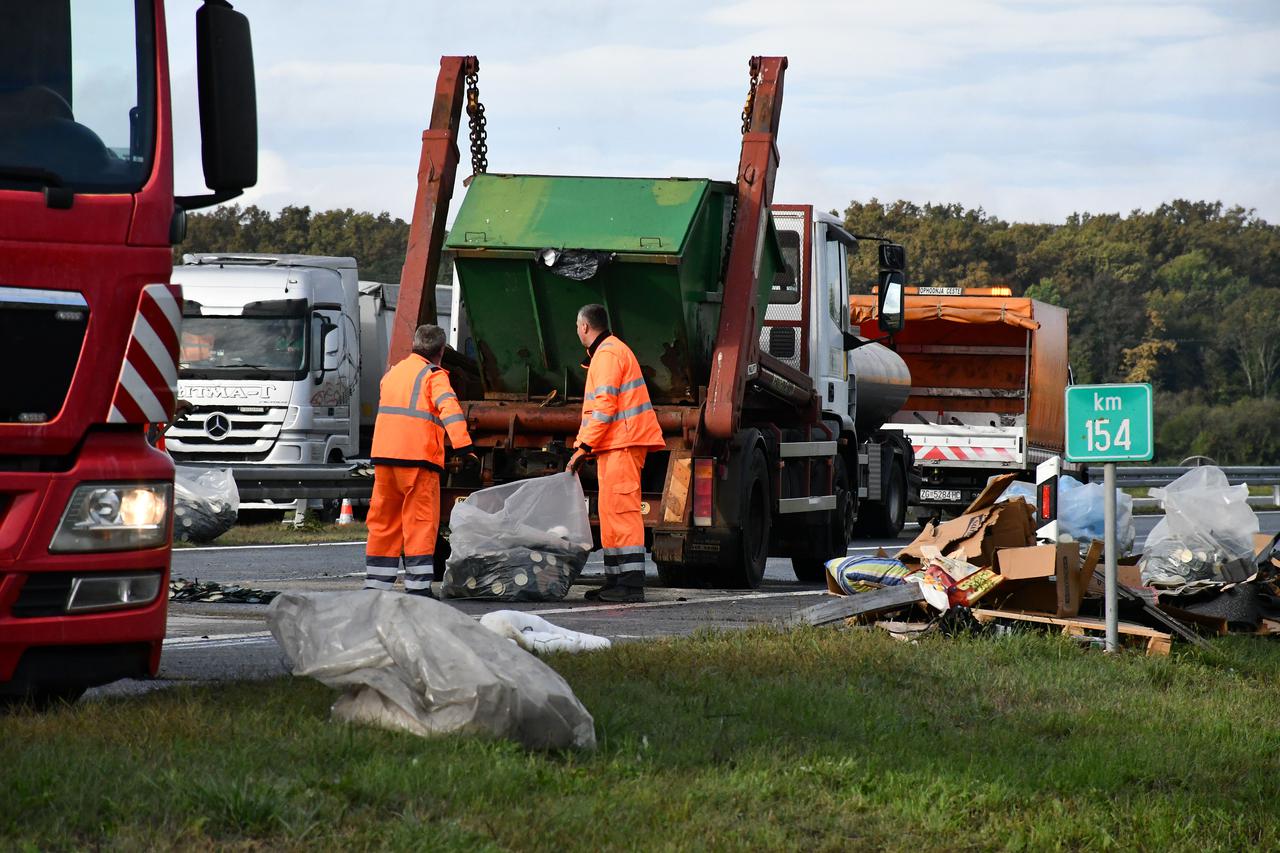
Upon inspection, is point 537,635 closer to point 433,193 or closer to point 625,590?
point 625,590

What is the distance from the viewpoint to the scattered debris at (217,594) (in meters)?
10.3

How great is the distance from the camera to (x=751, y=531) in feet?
40.3

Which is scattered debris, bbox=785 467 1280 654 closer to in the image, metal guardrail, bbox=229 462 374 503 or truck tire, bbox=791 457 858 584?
truck tire, bbox=791 457 858 584

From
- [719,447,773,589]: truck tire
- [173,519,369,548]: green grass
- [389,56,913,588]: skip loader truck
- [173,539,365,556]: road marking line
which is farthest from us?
[173,519,369,548]: green grass

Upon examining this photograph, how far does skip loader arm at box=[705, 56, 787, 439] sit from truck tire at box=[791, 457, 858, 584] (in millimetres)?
2939

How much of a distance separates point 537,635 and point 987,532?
113 inches

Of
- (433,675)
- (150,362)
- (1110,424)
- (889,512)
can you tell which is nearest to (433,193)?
(1110,424)

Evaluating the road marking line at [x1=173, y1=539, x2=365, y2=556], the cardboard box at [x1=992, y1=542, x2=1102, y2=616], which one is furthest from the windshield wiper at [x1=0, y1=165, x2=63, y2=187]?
the road marking line at [x1=173, y1=539, x2=365, y2=556]

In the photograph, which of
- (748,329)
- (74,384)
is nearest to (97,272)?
(74,384)

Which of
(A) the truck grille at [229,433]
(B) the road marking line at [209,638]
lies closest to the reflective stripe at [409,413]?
(B) the road marking line at [209,638]

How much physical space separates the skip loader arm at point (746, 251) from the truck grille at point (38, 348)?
6204mm

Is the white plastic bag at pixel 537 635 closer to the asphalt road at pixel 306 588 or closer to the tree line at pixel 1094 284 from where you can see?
the asphalt road at pixel 306 588

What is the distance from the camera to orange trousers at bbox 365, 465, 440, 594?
9.90m

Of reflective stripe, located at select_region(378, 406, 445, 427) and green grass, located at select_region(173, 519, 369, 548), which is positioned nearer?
reflective stripe, located at select_region(378, 406, 445, 427)
